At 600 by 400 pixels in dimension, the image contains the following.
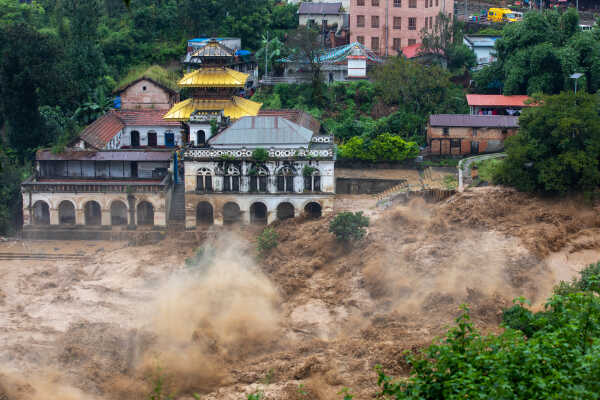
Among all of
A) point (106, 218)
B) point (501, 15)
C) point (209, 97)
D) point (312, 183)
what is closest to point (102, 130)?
point (209, 97)

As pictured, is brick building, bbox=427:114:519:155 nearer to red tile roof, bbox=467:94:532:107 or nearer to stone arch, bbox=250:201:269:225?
red tile roof, bbox=467:94:532:107

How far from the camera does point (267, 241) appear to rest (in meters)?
46.1

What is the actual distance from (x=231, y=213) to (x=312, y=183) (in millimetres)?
6054

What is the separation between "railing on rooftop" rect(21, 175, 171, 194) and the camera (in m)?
50.8

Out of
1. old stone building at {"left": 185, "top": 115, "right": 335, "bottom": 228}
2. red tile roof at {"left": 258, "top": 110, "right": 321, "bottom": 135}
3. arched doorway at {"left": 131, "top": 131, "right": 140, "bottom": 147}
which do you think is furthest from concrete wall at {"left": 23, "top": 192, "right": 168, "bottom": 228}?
red tile roof at {"left": 258, "top": 110, "right": 321, "bottom": 135}

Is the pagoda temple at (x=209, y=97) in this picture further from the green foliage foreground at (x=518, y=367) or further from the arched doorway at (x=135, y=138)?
the green foliage foreground at (x=518, y=367)

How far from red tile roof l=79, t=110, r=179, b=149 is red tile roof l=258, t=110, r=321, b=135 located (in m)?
7.01

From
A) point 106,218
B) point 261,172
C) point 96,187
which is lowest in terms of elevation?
point 106,218

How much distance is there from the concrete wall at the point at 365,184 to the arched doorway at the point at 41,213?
19.5m

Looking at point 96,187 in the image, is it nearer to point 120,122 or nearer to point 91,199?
point 91,199

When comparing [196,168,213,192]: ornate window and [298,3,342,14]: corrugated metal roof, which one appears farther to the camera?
[298,3,342,14]: corrugated metal roof

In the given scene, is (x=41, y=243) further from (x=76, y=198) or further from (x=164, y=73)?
(x=164, y=73)

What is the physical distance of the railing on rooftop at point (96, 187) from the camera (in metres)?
50.8

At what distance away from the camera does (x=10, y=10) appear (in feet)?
256
